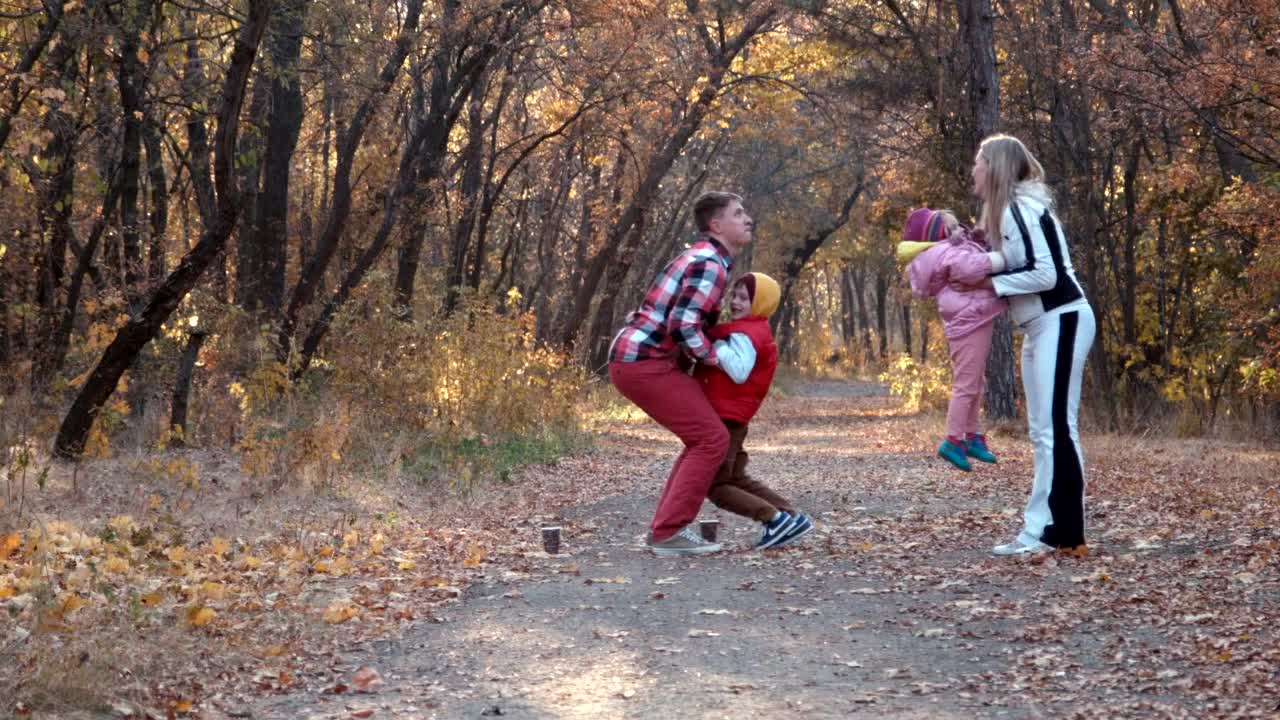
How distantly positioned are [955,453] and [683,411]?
5.89ft

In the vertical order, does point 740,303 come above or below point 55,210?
below

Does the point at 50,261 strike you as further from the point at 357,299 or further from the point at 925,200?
the point at 925,200

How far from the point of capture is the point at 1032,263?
7.69 metres

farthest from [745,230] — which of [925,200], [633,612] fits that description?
[925,200]

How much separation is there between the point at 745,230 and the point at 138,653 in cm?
418

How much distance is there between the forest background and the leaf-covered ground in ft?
4.11

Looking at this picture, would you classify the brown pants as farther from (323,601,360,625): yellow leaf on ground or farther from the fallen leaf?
the fallen leaf

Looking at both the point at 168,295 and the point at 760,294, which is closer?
the point at 760,294

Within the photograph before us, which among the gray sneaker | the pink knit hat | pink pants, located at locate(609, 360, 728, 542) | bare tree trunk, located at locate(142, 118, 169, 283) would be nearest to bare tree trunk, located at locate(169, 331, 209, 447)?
bare tree trunk, located at locate(142, 118, 169, 283)

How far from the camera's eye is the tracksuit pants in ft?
25.4

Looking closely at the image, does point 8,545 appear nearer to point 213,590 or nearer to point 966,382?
point 213,590

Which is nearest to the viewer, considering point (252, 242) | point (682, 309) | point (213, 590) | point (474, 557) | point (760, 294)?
point (213, 590)

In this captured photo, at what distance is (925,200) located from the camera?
26016 mm

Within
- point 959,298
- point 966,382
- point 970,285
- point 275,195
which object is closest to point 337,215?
point 275,195
